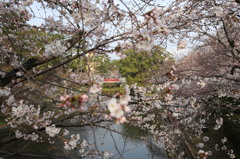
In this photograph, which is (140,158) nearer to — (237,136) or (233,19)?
(237,136)

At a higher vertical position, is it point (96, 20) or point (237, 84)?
point (96, 20)

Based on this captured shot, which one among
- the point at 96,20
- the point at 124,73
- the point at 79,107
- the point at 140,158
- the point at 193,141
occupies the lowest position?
the point at 140,158

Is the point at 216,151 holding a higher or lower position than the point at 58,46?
lower

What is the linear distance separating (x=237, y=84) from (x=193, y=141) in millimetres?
3053

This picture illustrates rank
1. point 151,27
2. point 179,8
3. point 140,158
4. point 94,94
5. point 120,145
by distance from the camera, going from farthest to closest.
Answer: point 120,145 → point 140,158 → point 179,8 → point 151,27 → point 94,94

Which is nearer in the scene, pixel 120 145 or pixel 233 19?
pixel 233 19

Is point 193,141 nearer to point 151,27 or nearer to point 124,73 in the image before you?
point 151,27

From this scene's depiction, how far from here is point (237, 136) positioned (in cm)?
574

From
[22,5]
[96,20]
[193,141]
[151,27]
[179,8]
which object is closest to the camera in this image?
[151,27]

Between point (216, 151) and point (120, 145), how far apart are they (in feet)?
11.6

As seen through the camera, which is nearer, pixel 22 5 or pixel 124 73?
pixel 22 5

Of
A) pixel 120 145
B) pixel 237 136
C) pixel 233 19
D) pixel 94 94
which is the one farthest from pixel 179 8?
pixel 120 145

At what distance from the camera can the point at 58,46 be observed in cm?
200

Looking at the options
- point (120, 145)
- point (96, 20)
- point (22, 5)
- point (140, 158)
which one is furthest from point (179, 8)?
point (120, 145)
